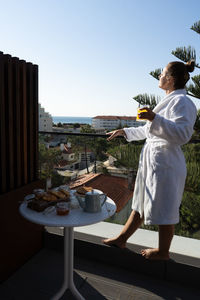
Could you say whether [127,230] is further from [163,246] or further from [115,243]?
[163,246]

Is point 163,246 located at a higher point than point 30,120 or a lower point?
lower

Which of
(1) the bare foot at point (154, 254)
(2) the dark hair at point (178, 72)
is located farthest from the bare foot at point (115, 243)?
(2) the dark hair at point (178, 72)

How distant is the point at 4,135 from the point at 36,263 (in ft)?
3.15

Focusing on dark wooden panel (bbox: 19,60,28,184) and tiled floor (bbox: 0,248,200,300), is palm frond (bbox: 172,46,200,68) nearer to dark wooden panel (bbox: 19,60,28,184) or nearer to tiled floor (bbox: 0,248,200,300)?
dark wooden panel (bbox: 19,60,28,184)

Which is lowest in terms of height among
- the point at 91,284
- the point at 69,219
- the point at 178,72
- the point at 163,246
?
the point at 91,284

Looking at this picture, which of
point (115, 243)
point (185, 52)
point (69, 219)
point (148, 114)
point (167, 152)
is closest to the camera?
point (69, 219)

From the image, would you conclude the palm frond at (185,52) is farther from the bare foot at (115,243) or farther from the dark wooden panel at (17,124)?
the bare foot at (115,243)

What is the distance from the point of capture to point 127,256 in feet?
5.43

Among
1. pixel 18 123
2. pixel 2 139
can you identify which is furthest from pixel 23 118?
pixel 2 139

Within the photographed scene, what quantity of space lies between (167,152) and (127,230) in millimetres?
636

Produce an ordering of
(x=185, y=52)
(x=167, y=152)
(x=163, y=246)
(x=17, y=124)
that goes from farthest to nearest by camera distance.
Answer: (x=185, y=52) → (x=17, y=124) → (x=163, y=246) → (x=167, y=152)

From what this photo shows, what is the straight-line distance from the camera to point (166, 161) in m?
1.30

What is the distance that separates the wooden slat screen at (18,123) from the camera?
1.46 m

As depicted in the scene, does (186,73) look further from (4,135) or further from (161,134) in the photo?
(4,135)
